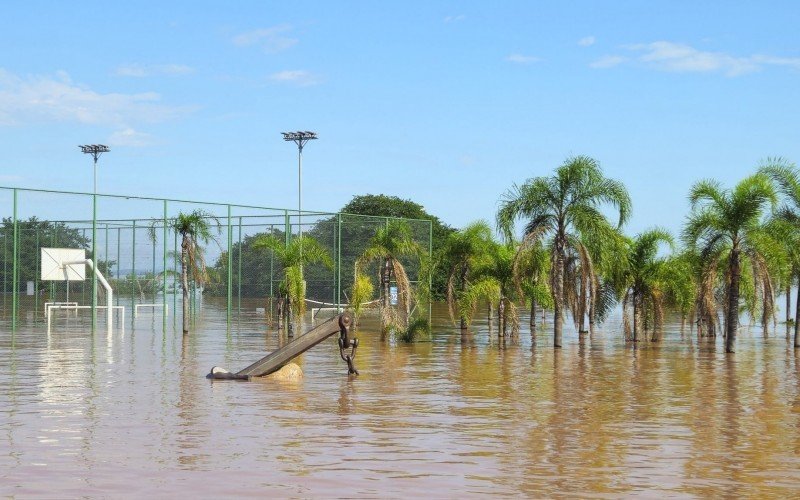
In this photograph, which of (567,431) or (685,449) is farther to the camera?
(567,431)

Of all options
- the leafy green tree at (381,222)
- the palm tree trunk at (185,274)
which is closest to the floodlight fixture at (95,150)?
the leafy green tree at (381,222)

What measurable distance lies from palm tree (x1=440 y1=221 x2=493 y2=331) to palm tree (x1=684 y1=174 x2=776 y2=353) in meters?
7.63

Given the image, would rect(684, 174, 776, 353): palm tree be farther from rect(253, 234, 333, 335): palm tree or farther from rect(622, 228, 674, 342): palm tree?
rect(253, 234, 333, 335): palm tree

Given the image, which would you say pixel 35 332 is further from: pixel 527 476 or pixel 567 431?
pixel 527 476

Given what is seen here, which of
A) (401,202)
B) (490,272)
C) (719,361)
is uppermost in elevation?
(401,202)

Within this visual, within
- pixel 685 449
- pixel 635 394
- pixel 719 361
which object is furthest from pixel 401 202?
pixel 685 449

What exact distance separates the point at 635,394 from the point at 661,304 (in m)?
15.0

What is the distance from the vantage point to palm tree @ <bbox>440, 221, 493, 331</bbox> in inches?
1323

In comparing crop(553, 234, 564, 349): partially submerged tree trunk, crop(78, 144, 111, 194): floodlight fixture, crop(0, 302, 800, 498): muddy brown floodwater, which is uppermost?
crop(78, 144, 111, 194): floodlight fixture

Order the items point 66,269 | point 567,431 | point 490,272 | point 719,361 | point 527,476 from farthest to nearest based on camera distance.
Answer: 1. point 66,269
2. point 490,272
3. point 719,361
4. point 567,431
5. point 527,476

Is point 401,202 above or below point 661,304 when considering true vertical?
above

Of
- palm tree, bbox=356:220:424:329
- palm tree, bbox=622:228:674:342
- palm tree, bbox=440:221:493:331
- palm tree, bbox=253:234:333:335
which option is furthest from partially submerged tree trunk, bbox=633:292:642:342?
palm tree, bbox=253:234:333:335

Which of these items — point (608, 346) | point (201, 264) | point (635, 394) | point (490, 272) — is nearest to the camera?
point (635, 394)

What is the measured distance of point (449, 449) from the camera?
36.1ft
